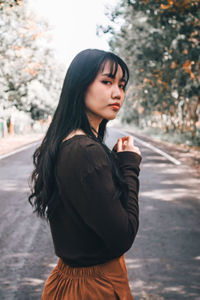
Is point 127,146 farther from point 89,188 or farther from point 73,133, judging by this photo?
point 89,188

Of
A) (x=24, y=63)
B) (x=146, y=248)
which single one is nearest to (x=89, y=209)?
(x=146, y=248)

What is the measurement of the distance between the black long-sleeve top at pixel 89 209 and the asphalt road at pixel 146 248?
238 centimetres

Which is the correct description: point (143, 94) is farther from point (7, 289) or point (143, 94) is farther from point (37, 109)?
point (7, 289)

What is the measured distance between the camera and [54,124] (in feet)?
5.58

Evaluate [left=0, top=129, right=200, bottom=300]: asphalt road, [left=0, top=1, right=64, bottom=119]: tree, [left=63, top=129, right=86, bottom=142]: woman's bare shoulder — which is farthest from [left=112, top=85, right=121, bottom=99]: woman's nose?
[left=0, top=1, right=64, bottom=119]: tree

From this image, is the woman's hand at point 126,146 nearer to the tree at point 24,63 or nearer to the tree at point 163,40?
the tree at point 163,40

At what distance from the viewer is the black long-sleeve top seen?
144cm

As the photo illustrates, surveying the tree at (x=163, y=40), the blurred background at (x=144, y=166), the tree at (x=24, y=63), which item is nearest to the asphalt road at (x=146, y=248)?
the blurred background at (x=144, y=166)

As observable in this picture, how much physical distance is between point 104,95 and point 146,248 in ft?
12.6

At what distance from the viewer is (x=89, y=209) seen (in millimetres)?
1442

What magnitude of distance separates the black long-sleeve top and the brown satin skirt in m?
0.04

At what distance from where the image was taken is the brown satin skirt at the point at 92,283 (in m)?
1.60

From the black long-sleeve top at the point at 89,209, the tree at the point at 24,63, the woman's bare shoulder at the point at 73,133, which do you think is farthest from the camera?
the tree at the point at 24,63

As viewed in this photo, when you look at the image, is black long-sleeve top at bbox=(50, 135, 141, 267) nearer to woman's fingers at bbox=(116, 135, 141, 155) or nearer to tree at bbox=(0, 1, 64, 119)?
woman's fingers at bbox=(116, 135, 141, 155)
